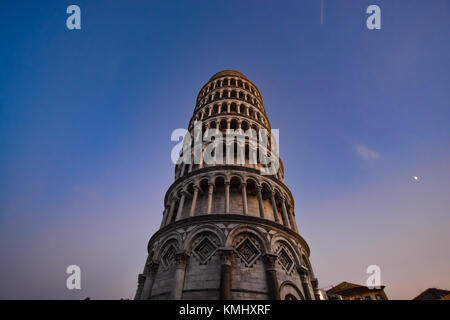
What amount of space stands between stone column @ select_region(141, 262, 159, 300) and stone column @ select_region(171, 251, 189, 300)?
81.3 inches

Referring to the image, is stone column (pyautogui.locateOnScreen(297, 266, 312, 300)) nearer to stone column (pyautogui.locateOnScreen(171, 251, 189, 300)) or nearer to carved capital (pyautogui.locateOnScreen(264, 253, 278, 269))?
carved capital (pyautogui.locateOnScreen(264, 253, 278, 269))

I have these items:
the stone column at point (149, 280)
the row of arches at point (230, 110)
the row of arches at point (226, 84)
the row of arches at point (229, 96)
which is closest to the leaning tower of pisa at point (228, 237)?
the stone column at point (149, 280)

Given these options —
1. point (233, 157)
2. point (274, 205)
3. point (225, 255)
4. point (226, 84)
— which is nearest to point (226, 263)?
point (225, 255)

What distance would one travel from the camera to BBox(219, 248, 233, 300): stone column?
33.3ft

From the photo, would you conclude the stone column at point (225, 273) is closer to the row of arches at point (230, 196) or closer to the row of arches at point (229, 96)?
the row of arches at point (230, 196)

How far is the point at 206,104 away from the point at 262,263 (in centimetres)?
1626

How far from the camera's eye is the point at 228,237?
12.1 m

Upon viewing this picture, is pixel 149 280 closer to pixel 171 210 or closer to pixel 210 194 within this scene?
pixel 171 210

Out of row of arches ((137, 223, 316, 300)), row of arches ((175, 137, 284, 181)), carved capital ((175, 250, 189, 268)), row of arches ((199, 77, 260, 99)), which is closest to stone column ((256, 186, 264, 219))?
row of arches ((137, 223, 316, 300))

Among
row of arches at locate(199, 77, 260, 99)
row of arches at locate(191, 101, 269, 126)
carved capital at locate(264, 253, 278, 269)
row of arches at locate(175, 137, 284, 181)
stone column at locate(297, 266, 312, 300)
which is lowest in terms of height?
stone column at locate(297, 266, 312, 300)

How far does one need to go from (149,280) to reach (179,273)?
2.52m

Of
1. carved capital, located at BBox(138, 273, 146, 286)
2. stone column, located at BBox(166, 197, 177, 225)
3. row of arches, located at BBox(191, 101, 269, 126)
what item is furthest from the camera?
row of arches, located at BBox(191, 101, 269, 126)

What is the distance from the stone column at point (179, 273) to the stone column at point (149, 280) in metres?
2.06

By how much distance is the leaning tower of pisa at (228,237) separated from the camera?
36.6 feet
